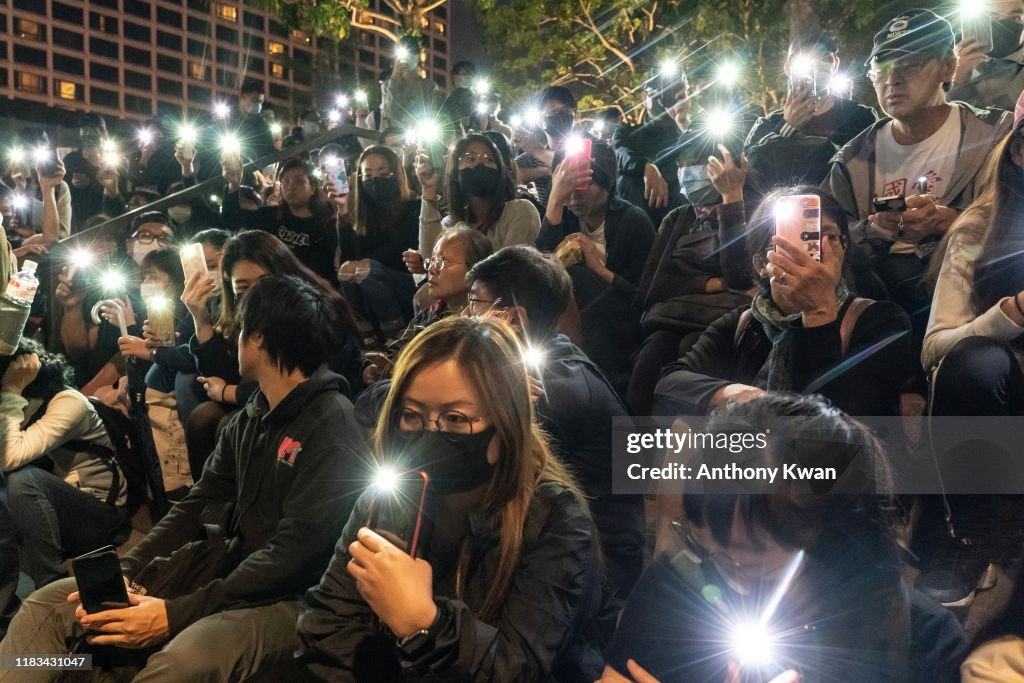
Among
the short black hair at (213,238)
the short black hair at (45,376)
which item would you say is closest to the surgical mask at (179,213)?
the short black hair at (213,238)

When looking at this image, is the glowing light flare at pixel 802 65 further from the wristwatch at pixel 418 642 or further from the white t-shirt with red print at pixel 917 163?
the wristwatch at pixel 418 642

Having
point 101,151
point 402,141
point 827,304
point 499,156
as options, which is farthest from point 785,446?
point 101,151

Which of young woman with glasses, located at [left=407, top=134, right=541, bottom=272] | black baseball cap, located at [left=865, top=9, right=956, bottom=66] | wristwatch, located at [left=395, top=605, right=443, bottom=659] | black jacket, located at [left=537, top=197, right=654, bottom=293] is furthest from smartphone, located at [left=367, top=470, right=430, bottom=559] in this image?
young woman with glasses, located at [left=407, top=134, right=541, bottom=272]

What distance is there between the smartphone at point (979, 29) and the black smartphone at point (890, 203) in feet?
5.02

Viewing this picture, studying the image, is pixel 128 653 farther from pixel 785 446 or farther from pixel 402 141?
pixel 402 141

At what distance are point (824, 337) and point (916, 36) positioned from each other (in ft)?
4.31

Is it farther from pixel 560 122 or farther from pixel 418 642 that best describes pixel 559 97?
pixel 418 642

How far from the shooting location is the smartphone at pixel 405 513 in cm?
190

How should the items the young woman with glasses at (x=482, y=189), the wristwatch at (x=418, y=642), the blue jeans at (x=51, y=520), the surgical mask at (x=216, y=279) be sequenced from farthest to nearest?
the surgical mask at (x=216, y=279), the young woman with glasses at (x=482, y=189), the blue jeans at (x=51, y=520), the wristwatch at (x=418, y=642)

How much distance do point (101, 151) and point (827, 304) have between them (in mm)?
8000

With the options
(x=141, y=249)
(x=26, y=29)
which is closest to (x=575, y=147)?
(x=141, y=249)

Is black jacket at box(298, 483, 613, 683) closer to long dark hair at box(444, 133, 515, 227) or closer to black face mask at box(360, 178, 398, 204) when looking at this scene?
long dark hair at box(444, 133, 515, 227)

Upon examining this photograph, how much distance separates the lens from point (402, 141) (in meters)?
7.13

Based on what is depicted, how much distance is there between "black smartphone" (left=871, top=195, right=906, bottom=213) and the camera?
3.14m
